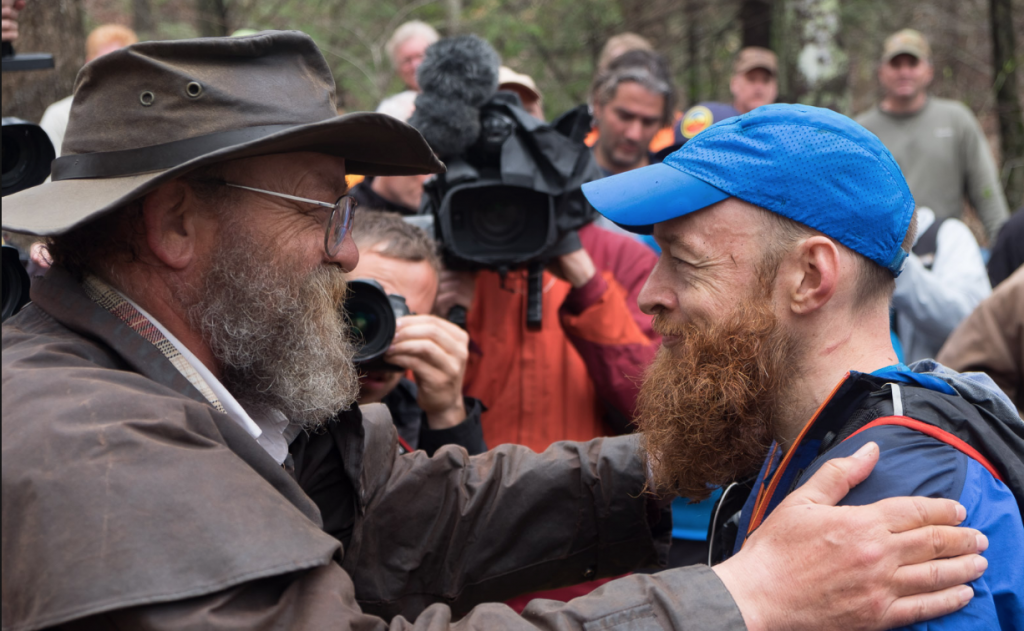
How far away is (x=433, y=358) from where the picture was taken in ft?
8.91

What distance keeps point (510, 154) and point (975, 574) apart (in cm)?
210

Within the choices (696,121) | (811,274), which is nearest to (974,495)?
(811,274)

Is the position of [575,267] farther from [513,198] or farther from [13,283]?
[13,283]

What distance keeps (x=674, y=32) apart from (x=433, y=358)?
9.21 metres

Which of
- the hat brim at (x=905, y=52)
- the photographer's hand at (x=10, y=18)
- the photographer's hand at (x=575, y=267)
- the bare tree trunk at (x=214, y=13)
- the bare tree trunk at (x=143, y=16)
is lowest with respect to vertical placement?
the photographer's hand at (x=575, y=267)

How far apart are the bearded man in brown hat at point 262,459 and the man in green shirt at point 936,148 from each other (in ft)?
16.8

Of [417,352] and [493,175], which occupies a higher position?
[493,175]

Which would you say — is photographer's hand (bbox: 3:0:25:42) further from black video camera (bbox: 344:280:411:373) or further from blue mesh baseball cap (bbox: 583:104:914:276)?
blue mesh baseball cap (bbox: 583:104:914:276)

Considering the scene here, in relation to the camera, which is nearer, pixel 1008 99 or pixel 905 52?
pixel 905 52

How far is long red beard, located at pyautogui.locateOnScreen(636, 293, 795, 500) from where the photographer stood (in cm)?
191

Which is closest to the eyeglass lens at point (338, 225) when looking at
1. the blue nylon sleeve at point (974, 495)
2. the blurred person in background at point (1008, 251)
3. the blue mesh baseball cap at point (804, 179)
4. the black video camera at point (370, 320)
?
the black video camera at point (370, 320)

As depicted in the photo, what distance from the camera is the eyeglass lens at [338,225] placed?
2148 millimetres

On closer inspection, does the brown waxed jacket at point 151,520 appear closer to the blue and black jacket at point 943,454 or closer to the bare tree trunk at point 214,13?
the blue and black jacket at point 943,454

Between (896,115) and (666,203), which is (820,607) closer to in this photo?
(666,203)
